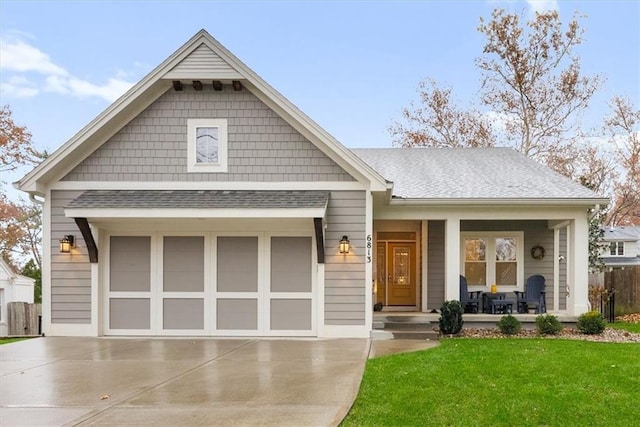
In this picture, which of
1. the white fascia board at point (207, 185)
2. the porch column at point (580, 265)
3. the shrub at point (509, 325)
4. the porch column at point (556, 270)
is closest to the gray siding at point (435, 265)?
the shrub at point (509, 325)

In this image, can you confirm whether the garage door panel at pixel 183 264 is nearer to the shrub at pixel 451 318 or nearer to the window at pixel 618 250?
the shrub at pixel 451 318

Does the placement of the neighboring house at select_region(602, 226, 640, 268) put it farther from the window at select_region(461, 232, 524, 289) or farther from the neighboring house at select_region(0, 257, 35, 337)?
the neighboring house at select_region(0, 257, 35, 337)

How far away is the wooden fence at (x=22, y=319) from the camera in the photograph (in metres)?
17.8

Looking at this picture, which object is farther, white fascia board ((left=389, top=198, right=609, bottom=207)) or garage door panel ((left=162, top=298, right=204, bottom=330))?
white fascia board ((left=389, top=198, right=609, bottom=207))

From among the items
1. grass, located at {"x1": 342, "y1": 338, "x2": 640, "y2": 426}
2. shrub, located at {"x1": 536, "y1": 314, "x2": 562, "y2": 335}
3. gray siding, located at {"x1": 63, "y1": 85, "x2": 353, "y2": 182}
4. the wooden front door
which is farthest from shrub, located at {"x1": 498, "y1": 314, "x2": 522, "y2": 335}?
gray siding, located at {"x1": 63, "y1": 85, "x2": 353, "y2": 182}

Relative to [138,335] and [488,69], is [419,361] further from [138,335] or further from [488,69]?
[488,69]

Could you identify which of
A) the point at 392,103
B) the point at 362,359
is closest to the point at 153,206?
the point at 362,359

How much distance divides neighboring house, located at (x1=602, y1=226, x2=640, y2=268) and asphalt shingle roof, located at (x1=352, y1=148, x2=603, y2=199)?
20.2m

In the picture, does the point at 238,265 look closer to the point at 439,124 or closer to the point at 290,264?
the point at 290,264

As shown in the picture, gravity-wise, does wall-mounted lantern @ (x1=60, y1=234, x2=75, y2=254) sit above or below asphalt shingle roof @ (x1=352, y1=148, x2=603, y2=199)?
below

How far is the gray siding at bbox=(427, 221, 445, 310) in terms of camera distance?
12.9m

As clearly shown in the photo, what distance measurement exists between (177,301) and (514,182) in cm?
798

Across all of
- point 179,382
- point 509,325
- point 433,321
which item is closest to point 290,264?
point 433,321

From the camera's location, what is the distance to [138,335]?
1030cm
